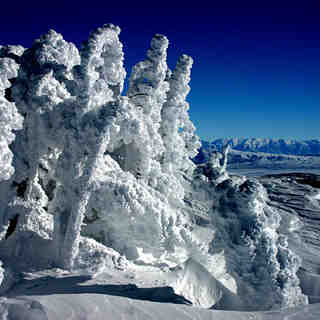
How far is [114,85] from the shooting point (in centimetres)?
1639

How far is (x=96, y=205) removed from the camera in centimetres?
1213

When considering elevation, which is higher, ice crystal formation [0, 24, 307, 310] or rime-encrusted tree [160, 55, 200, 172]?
rime-encrusted tree [160, 55, 200, 172]

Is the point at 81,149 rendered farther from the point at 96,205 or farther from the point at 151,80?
the point at 151,80

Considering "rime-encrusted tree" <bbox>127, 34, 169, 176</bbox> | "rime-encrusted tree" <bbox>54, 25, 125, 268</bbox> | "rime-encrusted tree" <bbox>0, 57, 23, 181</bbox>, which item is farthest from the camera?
"rime-encrusted tree" <bbox>127, 34, 169, 176</bbox>

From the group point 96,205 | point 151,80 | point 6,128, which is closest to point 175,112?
point 151,80

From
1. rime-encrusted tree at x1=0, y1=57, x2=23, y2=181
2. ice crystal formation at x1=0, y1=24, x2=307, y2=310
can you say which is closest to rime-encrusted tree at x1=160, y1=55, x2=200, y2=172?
ice crystal formation at x1=0, y1=24, x2=307, y2=310

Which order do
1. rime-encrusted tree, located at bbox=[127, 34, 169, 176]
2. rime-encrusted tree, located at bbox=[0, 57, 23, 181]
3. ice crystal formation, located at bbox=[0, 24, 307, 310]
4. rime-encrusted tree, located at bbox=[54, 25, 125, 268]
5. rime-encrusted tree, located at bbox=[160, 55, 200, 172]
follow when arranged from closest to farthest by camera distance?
rime-encrusted tree, located at bbox=[0, 57, 23, 181] < rime-encrusted tree, located at bbox=[54, 25, 125, 268] < ice crystal formation, located at bbox=[0, 24, 307, 310] < rime-encrusted tree, located at bbox=[127, 34, 169, 176] < rime-encrusted tree, located at bbox=[160, 55, 200, 172]

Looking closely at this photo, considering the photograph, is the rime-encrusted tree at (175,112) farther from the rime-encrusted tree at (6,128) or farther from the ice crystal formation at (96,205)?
the rime-encrusted tree at (6,128)

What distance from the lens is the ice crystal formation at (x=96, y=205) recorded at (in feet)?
32.2

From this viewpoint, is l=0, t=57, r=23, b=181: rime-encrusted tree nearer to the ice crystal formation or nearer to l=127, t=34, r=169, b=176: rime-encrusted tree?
the ice crystal formation

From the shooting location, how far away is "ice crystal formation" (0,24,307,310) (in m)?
9.83

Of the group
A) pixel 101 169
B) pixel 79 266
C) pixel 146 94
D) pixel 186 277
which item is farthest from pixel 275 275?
pixel 146 94

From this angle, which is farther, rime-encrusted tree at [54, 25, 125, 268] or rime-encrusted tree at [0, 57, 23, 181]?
rime-encrusted tree at [54, 25, 125, 268]

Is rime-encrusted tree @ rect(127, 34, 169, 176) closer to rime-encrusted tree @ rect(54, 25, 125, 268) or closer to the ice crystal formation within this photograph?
the ice crystal formation
